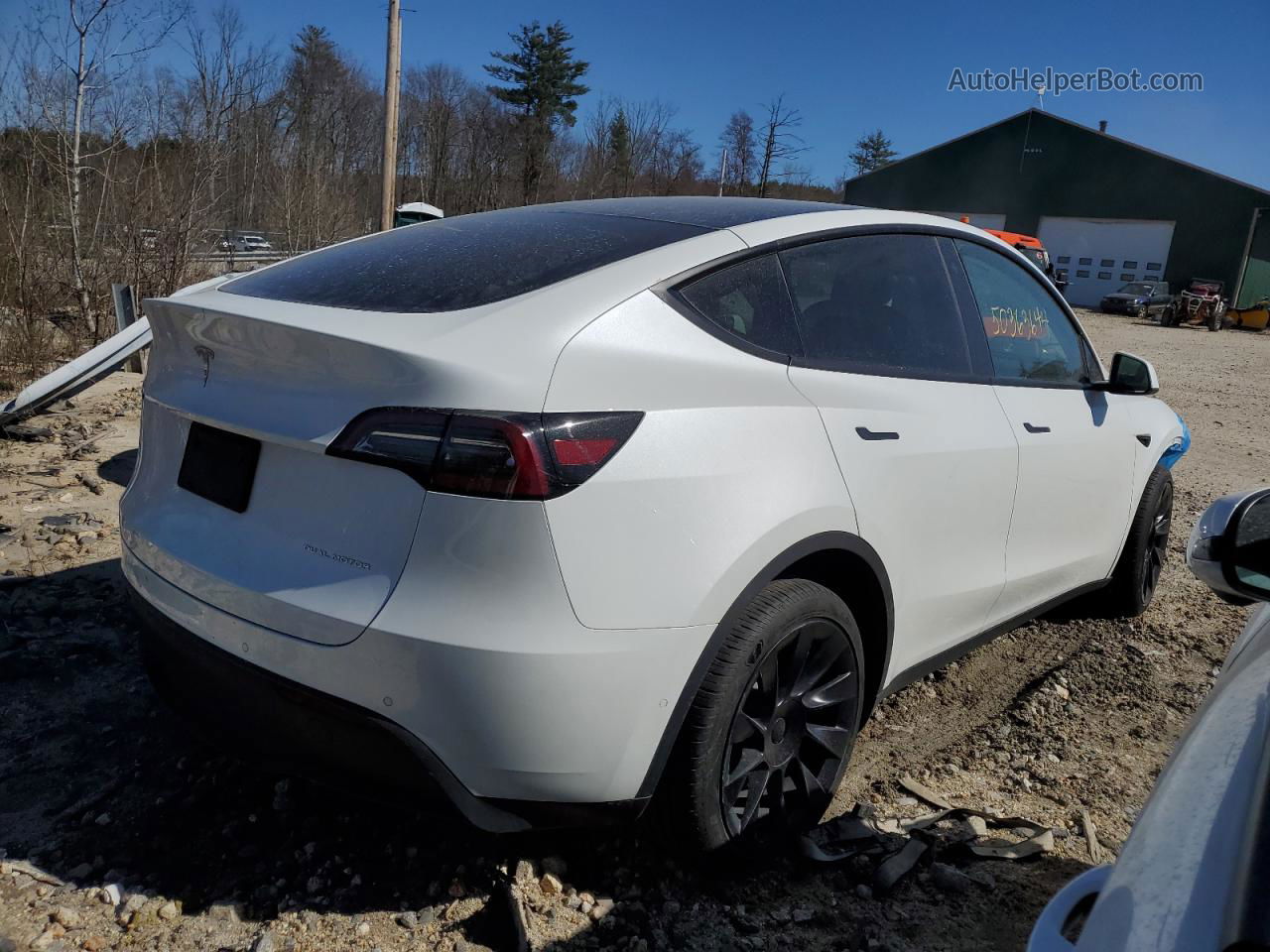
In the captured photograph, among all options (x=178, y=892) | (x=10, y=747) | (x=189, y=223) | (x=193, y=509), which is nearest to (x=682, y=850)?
(x=178, y=892)

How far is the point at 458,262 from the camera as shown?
245 cm

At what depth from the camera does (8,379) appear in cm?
784

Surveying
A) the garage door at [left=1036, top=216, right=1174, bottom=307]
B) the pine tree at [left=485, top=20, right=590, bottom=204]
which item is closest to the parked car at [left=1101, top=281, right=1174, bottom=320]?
the garage door at [left=1036, top=216, right=1174, bottom=307]

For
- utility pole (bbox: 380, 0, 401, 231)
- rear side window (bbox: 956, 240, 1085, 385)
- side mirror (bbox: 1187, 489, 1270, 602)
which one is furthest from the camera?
utility pole (bbox: 380, 0, 401, 231)

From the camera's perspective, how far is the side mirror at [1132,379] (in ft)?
12.2

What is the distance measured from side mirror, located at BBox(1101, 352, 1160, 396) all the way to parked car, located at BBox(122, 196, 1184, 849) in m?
1.15

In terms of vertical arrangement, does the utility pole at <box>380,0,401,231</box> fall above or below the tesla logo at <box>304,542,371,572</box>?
above

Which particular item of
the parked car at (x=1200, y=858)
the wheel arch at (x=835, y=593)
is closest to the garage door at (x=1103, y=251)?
the wheel arch at (x=835, y=593)

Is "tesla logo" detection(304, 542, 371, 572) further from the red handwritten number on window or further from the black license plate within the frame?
the red handwritten number on window

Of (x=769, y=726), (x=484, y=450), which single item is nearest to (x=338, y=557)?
(x=484, y=450)

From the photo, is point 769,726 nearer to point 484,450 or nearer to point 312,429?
point 484,450

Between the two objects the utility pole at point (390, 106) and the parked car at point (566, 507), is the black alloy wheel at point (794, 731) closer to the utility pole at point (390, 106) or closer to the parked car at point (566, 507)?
the parked car at point (566, 507)

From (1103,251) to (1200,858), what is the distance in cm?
4574

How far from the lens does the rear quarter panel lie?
1.90 m
